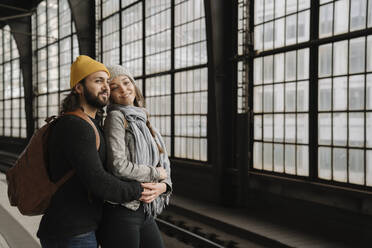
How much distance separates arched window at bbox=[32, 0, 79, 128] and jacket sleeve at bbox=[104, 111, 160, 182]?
18.1 metres

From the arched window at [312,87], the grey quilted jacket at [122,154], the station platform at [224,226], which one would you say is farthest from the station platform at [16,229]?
the arched window at [312,87]

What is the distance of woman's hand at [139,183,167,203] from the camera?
2.19m

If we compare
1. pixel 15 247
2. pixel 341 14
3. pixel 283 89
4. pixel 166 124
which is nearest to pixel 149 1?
pixel 166 124

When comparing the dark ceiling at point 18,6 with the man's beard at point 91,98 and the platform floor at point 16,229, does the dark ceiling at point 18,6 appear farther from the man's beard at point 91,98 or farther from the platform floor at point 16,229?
the man's beard at point 91,98

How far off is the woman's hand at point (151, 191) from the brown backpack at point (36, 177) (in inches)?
12.5

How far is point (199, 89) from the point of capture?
38.5 feet

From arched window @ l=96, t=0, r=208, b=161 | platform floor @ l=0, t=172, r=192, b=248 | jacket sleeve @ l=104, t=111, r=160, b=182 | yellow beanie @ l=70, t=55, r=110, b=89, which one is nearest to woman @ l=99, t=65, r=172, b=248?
jacket sleeve @ l=104, t=111, r=160, b=182

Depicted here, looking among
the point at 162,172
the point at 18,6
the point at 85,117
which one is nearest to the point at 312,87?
the point at 162,172

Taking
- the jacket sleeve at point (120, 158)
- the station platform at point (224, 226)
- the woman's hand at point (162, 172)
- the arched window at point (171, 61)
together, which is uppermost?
the arched window at point (171, 61)

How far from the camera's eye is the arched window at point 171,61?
11719 mm

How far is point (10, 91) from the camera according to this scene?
92.0ft

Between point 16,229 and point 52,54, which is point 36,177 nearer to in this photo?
point 16,229

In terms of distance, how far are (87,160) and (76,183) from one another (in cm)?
16

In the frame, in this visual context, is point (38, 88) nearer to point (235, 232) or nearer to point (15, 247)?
point (235, 232)
